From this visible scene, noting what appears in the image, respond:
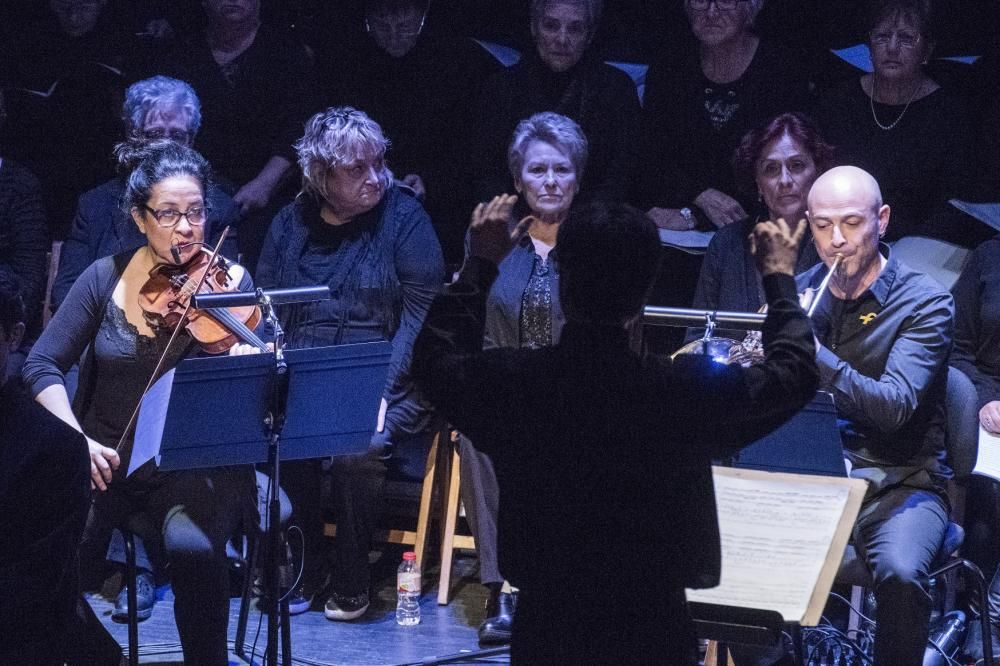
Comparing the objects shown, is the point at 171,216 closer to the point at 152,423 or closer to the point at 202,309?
the point at 202,309

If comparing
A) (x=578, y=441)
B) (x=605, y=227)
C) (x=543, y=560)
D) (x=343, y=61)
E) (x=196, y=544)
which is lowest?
(x=196, y=544)

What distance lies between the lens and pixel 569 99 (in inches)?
188

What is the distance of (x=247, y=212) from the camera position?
4918mm

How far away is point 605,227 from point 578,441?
13.7 inches

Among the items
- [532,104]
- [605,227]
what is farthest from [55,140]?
[605,227]

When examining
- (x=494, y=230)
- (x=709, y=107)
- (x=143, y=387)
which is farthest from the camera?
(x=709, y=107)

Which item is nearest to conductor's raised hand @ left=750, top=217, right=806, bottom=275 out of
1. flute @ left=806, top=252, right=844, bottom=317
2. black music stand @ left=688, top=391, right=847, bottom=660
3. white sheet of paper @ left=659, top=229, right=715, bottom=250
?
black music stand @ left=688, top=391, right=847, bottom=660

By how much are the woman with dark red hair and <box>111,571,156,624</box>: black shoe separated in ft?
6.72

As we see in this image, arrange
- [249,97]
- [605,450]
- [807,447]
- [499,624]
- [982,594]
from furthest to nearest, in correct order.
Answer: [249,97], [499,624], [982,594], [807,447], [605,450]

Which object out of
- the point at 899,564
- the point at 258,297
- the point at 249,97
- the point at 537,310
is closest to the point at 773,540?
the point at 899,564

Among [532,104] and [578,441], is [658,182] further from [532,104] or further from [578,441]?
[578,441]

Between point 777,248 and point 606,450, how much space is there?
48 cm

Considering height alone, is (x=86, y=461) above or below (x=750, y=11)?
below

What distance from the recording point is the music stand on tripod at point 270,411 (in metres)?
2.98
